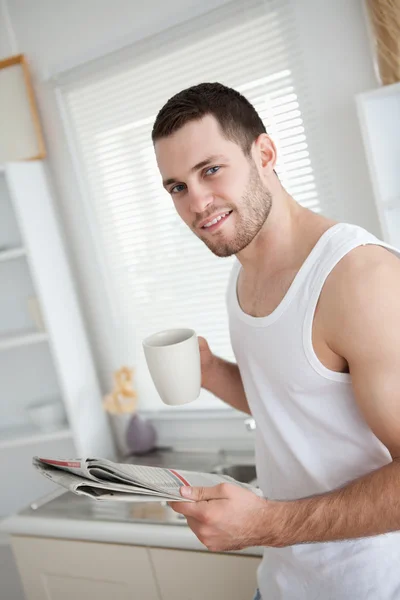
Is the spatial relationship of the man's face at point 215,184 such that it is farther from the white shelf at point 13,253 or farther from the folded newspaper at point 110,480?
the white shelf at point 13,253

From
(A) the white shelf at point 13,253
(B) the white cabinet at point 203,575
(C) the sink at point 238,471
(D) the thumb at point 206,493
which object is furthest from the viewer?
(A) the white shelf at point 13,253

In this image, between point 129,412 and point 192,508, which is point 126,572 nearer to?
point 129,412

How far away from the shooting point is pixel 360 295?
968 mm

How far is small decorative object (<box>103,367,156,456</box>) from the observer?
250 cm

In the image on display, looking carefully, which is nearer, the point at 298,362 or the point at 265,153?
the point at 298,362

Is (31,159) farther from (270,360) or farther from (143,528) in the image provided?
(270,360)

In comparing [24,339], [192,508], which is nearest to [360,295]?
[192,508]

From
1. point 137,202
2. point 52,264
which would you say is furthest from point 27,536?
point 137,202

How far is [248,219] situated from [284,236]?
0.07 meters

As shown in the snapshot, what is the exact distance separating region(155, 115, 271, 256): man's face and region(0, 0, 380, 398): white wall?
0.83 metres

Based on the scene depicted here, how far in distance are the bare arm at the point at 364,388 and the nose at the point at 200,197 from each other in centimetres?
28

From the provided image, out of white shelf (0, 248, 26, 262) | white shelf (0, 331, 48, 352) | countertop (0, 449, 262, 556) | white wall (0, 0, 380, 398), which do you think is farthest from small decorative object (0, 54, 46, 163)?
countertop (0, 449, 262, 556)

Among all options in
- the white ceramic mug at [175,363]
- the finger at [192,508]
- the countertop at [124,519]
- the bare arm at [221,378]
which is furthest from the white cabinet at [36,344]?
the finger at [192,508]

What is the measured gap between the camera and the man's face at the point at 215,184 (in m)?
1.17
